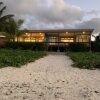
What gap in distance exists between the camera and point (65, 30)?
136 ft

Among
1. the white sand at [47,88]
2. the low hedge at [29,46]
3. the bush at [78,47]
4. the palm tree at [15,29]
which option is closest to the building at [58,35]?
the palm tree at [15,29]

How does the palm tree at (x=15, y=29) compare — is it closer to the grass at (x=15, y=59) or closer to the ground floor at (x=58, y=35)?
the ground floor at (x=58, y=35)

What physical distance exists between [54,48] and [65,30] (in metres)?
5.70

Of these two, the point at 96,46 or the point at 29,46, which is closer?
the point at 96,46

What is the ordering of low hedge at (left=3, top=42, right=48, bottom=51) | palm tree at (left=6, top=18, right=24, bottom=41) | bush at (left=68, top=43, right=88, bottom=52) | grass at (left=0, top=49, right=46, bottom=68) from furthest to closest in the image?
palm tree at (left=6, top=18, right=24, bottom=41), low hedge at (left=3, top=42, right=48, bottom=51), bush at (left=68, top=43, right=88, bottom=52), grass at (left=0, top=49, right=46, bottom=68)

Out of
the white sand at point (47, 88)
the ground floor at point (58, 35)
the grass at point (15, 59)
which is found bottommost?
the white sand at point (47, 88)

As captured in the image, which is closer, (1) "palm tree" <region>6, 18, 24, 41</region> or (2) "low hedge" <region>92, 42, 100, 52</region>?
(2) "low hedge" <region>92, 42, 100, 52</region>

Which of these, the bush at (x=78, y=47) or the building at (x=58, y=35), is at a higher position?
the building at (x=58, y=35)

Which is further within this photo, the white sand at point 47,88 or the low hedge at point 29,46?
the low hedge at point 29,46

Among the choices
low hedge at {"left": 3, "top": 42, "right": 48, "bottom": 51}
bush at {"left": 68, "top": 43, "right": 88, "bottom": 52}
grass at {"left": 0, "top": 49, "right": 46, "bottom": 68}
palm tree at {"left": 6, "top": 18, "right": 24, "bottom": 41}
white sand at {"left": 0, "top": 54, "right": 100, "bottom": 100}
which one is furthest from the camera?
palm tree at {"left": 6, "top": 18, "right": 24, "bottom": 41}

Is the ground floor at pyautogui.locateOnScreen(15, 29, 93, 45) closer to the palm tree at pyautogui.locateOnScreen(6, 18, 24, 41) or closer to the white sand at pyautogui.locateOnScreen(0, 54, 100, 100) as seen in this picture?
the palm tree at pyautogui.locateOnScreen(6, 18, 24, 41)

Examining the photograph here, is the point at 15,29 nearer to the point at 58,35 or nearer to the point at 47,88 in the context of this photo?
the point at 58,35

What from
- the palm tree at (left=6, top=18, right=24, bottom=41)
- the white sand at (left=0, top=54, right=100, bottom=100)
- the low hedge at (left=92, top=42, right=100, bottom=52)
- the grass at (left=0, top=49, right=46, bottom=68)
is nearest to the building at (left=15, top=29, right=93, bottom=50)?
the palm tree at (left=6, top=18, right=24, bottom=41)

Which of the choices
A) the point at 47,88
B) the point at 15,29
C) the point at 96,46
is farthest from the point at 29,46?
the point at 47,88
